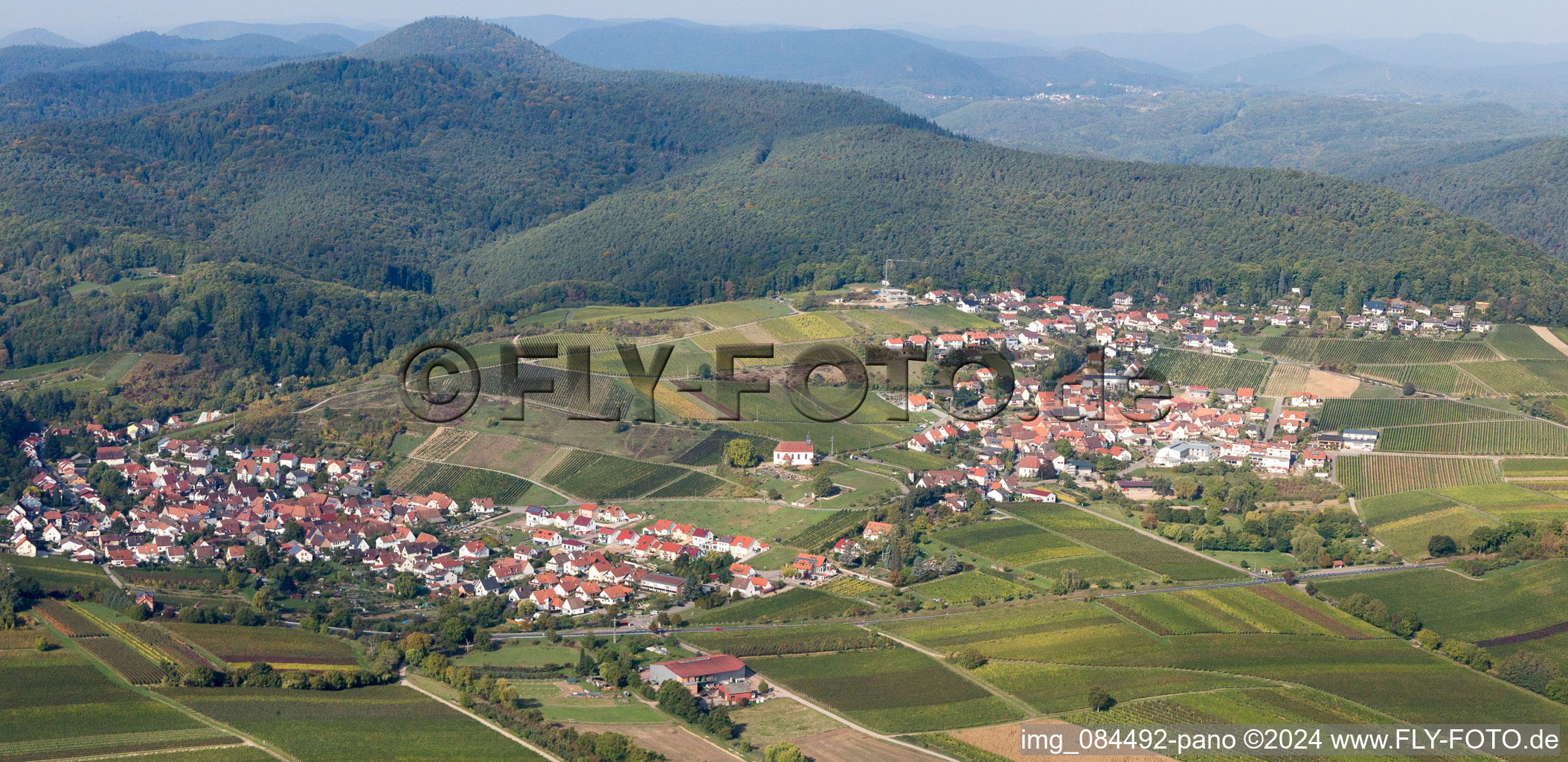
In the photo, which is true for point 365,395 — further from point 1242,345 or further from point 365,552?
point 1242,345

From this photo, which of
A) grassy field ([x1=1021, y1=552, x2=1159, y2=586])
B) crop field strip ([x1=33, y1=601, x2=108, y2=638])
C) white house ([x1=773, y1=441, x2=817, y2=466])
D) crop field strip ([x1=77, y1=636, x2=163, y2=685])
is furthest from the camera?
white house ([x1=773, y1=441, x2=817, y2=466])

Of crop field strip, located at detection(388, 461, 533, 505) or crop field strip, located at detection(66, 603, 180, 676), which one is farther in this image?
crop field strip, located at detection(388, 461, 533, 505)

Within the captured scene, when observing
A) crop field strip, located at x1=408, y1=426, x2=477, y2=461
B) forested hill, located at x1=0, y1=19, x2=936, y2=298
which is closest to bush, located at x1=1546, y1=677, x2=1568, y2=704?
crop field strip, located at x1=408, y1=426, x2=477, y2=461

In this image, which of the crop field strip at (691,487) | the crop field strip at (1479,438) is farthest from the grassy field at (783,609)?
the crop field strip at (1479,438)

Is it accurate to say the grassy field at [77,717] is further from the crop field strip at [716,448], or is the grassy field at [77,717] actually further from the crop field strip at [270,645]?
the crop field strip at [716,448]

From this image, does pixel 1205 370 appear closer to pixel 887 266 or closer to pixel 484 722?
pixel 887 266

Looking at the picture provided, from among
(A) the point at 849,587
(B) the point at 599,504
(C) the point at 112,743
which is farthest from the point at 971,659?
(C) the point at 112,743

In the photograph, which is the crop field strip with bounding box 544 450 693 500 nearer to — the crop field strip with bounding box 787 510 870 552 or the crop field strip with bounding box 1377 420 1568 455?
the crop field strip with bounding box 787 510 870 552

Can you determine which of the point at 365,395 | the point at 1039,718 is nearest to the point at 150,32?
the point at 365,395
